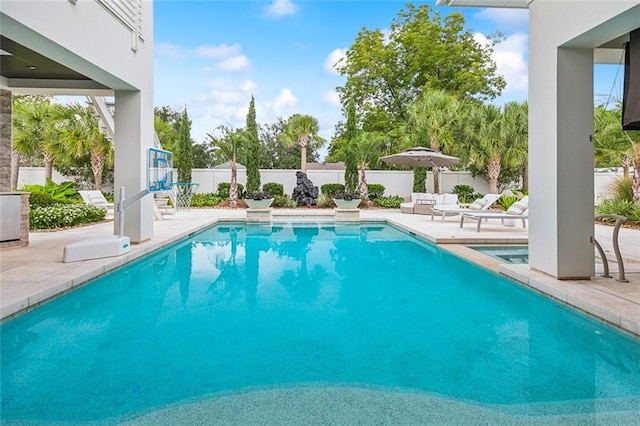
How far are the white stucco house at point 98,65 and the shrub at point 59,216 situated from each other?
1733 mm

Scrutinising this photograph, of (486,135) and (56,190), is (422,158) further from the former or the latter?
(56,190)

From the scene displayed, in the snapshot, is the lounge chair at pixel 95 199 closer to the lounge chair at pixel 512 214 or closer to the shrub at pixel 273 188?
the shrub at pixel 273 188

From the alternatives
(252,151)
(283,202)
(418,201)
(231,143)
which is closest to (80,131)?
(231,143)

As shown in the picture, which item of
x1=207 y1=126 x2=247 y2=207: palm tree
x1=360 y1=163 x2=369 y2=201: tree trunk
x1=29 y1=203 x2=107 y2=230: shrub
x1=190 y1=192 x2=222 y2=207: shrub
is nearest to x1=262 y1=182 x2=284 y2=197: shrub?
x1=207 y1=126 x2=247 y2=207: palm tree

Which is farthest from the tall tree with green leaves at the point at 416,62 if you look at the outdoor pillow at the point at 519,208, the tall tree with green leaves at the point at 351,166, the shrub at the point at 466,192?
the outdoor pillow at the point at 519,208

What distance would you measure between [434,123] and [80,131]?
13.9 metres

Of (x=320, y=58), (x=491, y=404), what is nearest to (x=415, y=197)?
(x=320, y=58)

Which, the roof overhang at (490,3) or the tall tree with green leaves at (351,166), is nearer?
the roof overhang at (490,3)

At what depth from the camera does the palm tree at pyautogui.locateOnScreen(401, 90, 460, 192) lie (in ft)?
55.0

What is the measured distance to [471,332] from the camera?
142 inches

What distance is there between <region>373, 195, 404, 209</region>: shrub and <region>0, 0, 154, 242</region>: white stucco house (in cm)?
1213

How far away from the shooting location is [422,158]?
14.5 meters

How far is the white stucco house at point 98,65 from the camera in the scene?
4.88 metres

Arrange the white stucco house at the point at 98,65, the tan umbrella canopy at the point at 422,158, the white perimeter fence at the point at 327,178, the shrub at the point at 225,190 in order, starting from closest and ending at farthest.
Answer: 1. the white stucco house at the point at 98,65
2. the tan umbrella canopy at the point at 422,158
3. the shrub at the point at 225,190
4. the white perimeter fence at the point at 327,178
